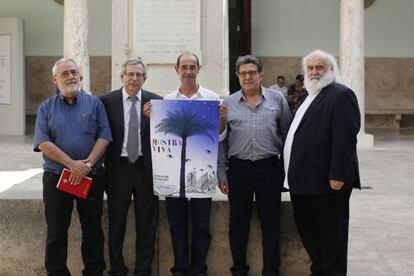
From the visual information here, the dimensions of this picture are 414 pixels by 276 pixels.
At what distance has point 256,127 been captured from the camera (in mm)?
4398

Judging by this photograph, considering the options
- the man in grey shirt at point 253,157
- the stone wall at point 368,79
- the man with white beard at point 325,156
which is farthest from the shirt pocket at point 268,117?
the stone wall at point 368,79

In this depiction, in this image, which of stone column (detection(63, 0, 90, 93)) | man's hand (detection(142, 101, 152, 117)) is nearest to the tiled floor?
man's hand (detection(142, 101, 152, 117))

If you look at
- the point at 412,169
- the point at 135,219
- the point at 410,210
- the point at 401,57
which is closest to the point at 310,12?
the point at 401,57

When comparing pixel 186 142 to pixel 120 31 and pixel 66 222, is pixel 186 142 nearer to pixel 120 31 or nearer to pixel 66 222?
pixel 66 222

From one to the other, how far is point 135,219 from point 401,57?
15.9m

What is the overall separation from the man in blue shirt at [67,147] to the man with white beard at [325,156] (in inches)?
50.2

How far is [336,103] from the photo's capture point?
4148 millimetres

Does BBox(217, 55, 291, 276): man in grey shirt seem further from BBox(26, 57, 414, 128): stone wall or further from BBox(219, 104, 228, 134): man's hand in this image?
BBox(26, 57, 414, 128): stone wall

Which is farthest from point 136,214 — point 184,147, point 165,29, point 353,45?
point 353,45

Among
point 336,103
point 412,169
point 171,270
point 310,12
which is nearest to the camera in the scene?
point 336,103

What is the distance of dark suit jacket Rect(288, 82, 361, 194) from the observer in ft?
13.4

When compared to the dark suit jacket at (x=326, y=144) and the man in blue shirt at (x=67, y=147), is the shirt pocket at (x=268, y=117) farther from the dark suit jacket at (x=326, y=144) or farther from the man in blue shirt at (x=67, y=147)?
the man in blue shirt at (x=67, y=147)

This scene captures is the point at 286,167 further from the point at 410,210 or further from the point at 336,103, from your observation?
the point at 410,210

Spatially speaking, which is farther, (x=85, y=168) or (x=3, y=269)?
(x=3, y=269)
